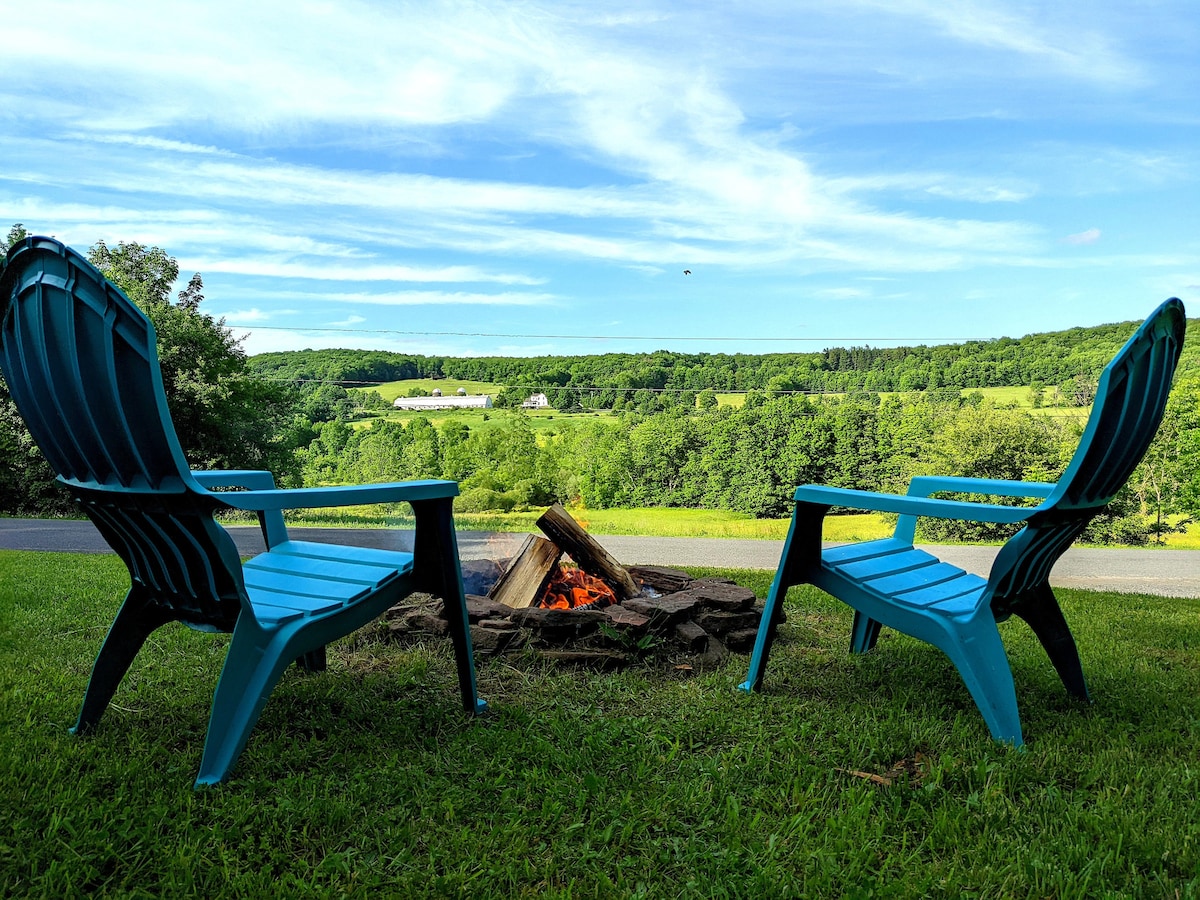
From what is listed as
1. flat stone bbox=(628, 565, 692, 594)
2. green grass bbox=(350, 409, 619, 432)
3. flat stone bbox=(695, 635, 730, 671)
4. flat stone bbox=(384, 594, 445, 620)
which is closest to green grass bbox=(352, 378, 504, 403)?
green grass bbox=(350, 409, 619, 432)

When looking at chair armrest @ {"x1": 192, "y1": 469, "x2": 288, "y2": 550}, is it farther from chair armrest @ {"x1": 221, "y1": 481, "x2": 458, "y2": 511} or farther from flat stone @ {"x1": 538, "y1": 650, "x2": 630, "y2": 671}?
flat stone @ {"x1": 538, "y1": 650, "x2": 630, "y2": 671}

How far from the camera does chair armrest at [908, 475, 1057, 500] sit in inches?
99.4

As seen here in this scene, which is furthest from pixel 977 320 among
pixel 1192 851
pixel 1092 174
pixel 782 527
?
pixel 1192 851

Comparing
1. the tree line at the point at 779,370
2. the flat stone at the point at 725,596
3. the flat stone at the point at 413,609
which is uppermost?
the tree line at the point at 779,370

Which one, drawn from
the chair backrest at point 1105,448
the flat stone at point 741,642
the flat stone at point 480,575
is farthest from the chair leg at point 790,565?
the flat stone at point 480,575

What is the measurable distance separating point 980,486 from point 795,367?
36.4 feet

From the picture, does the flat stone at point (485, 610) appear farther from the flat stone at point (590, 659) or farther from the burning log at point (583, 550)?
the burning log at point (583, 550)

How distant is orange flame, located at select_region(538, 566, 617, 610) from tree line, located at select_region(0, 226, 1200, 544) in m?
7.81

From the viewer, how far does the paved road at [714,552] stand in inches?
247

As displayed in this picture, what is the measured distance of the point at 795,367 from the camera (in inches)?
528

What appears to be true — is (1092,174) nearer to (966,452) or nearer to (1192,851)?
(966,452)

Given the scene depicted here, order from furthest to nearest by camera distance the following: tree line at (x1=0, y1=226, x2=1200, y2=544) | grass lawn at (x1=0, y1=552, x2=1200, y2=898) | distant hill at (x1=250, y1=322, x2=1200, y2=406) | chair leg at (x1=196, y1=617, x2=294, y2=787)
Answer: distant hill at (x1=250, y1=322, x2=1200, y2=406)
tree line at (x1=0, y1=226, x2=1200, y2=544)
chair leg at (x1=196, y1=617, x2=294, y2=787)
grass lawn at (x1=0, y1=552, x2=1200, y2=898)

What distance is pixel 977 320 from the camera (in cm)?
1448

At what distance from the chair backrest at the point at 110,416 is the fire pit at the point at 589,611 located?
3.92ft
